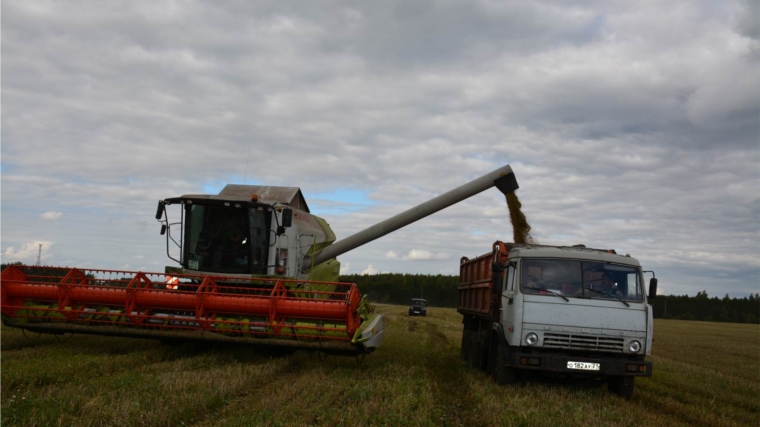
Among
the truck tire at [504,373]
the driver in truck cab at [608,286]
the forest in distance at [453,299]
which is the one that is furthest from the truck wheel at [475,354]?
the forest in distance at [453,299]

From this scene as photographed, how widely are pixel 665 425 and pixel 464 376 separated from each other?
4.22m

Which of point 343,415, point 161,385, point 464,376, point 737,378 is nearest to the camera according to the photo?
point 343,415

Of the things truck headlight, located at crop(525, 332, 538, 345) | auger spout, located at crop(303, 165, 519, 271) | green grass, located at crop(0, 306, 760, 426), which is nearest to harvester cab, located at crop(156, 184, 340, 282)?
green grass, located at crop(0, 306, 760, 426)

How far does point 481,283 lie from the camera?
12438 millimetres

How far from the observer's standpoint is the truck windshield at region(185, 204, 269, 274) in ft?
39.7

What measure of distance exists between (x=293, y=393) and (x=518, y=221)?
904 centimetres

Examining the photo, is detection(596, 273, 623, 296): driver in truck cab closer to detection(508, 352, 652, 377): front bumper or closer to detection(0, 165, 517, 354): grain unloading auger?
detection(508, 352, 652, 377): front bumper

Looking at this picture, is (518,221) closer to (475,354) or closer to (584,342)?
(475,354)

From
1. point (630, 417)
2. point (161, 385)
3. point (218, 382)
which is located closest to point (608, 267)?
point (630, 417)

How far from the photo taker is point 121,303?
10.6 m

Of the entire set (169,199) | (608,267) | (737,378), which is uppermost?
(169,199)

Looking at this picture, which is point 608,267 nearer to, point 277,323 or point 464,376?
point 464,376

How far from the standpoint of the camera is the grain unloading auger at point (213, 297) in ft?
32.6

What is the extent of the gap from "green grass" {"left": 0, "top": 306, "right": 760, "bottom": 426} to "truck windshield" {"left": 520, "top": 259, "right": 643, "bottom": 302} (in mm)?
1603
